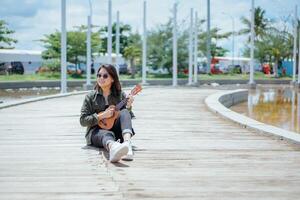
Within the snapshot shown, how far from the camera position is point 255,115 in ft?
62.1

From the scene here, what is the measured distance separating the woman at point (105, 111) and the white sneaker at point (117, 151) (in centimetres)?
43

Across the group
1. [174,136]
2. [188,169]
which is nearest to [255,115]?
[174,136]

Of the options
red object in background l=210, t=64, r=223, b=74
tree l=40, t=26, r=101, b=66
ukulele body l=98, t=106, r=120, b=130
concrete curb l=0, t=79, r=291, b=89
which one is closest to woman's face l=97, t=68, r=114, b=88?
ukulele body l=98, t=106, r=120, b=130

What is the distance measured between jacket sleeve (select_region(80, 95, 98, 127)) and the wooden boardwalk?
0.39 meters

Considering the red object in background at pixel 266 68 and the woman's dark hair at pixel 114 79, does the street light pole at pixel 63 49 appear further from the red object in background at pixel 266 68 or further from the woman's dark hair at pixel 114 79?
the red object in background at pixel 266 68

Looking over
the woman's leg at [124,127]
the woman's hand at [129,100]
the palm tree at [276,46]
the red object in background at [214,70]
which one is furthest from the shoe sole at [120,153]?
the red object in background at [214,70]

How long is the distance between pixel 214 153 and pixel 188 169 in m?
1.32

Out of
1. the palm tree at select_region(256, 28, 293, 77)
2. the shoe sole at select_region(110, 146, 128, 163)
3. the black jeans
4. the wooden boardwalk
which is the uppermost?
the palm tree at select_region(256, 28, 293, 77)

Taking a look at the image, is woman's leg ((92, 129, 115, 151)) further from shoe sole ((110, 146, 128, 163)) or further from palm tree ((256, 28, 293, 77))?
palm tree ((256, 28, 293, 77))

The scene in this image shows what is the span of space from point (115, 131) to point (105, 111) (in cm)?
37

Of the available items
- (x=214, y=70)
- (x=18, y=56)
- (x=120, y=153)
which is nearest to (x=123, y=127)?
(x=120, y=153)

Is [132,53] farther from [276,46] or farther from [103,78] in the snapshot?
[103,78]

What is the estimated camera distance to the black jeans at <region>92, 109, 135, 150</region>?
717 cm

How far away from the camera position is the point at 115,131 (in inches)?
295
